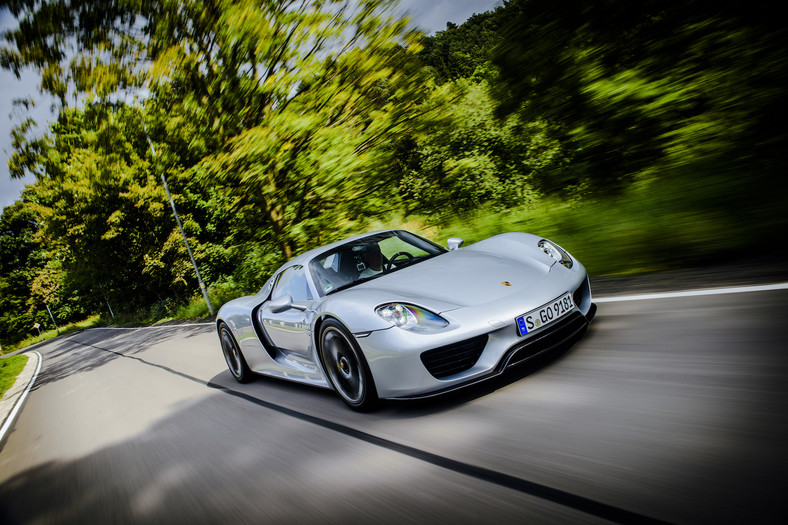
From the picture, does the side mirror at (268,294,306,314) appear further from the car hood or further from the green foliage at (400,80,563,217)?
the green foliage at (400,80,563,217)

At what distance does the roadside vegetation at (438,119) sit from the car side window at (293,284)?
3147mm

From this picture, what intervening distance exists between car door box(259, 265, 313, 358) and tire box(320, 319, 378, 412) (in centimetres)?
30

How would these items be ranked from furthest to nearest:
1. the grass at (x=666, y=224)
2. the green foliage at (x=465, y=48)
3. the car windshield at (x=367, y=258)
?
the green foliage at (x=465, y=48) → the grass at (x=666, y=224) → the car windshield at (x=367, y=258)

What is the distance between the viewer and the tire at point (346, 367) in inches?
121

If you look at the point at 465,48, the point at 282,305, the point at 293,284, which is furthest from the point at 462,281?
the point at 465,48

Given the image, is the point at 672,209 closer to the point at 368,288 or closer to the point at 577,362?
the point at 577,362

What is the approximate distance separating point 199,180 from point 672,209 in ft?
25.8

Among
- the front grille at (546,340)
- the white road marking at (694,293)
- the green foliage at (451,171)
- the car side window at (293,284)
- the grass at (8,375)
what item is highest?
the green foliage at (451,171)

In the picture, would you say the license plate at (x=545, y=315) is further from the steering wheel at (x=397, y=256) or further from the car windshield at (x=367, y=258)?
the steering wheel at (x=397, y=256)

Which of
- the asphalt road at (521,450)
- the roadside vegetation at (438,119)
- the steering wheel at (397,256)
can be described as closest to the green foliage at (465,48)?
the roadside vegetation at (438,119)

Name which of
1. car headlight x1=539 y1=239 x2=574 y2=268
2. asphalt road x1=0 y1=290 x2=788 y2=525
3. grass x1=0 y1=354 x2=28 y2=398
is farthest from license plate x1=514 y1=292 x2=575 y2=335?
grass x1=0 y1=354 x2=28 y2=398

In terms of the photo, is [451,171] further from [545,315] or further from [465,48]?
[465,48]

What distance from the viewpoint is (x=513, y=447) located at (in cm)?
231

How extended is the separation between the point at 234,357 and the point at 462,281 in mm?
3117
